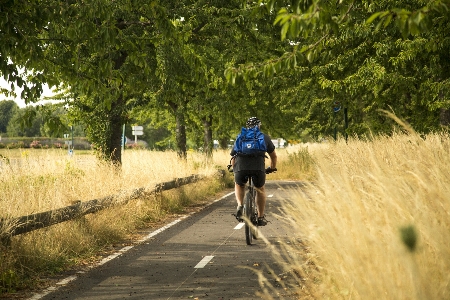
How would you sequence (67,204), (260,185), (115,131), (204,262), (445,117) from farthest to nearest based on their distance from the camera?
1. (445,117)
2. (115,131)
3. (260,185)
4. (67,204)
5. (204,262)

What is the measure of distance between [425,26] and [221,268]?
17.3 feet

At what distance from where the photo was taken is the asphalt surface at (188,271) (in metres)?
7.29

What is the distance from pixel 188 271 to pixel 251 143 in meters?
2.96

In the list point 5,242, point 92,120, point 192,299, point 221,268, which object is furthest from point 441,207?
point 92,120

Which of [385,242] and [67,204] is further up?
[385,242]

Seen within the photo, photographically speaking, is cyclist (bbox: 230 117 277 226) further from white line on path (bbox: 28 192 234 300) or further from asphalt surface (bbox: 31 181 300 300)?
white line on path (bbox: 28 192 234 300)

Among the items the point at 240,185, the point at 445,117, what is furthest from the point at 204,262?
the point at 445,117

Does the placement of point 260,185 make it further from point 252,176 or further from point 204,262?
point 204,262

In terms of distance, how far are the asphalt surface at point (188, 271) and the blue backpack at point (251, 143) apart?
1.31m

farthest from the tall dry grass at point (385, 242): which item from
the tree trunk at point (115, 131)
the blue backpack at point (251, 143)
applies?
the tree trunk at point (115, 131)

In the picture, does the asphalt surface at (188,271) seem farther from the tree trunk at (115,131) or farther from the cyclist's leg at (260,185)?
the tree trunk at (115,131)

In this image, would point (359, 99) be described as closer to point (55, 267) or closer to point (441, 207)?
point (55, 267)

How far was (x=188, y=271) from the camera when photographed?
8.65m

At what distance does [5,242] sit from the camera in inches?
307
